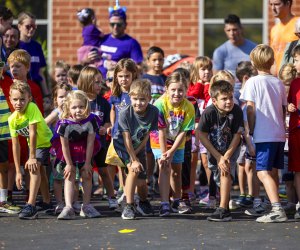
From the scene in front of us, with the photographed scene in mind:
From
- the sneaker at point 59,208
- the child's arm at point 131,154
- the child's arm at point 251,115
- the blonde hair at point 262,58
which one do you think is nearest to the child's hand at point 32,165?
the sneaker at point 59,208

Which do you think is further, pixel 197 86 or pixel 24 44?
pixel 24 44

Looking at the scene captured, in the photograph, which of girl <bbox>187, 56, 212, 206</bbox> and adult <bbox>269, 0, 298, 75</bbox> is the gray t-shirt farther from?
adult <bbox>269, 0, 298, 75</bbox>

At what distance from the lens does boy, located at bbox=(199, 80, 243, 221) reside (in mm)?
10203

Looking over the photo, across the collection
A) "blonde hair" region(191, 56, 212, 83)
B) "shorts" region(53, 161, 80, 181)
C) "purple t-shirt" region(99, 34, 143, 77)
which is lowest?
"shorts" region(53, 161, 80, 181)

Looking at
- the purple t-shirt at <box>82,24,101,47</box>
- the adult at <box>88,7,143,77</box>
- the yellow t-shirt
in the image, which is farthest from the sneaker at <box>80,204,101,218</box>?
the purple t-shirt at <box>82,24,101,47</box>

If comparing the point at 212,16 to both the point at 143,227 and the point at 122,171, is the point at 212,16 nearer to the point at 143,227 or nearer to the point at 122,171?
the point at 122,171

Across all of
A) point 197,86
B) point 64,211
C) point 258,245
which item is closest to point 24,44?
point 197,86

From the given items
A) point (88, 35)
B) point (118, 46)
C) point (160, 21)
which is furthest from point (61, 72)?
point (160, 21)

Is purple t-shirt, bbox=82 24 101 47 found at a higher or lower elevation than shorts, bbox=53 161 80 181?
higher

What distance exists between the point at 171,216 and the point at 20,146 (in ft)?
5.94

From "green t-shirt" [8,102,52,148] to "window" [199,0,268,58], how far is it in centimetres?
627

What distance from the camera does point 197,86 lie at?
11945mm

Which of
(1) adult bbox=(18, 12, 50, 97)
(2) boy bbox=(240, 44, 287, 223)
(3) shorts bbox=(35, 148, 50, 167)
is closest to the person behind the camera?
(2) boy bbox=(240, 44, 287, 223)

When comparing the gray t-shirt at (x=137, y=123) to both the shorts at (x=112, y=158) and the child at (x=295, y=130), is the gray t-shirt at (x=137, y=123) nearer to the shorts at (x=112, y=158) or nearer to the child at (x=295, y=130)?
the shorts at (x=112, y=158)
